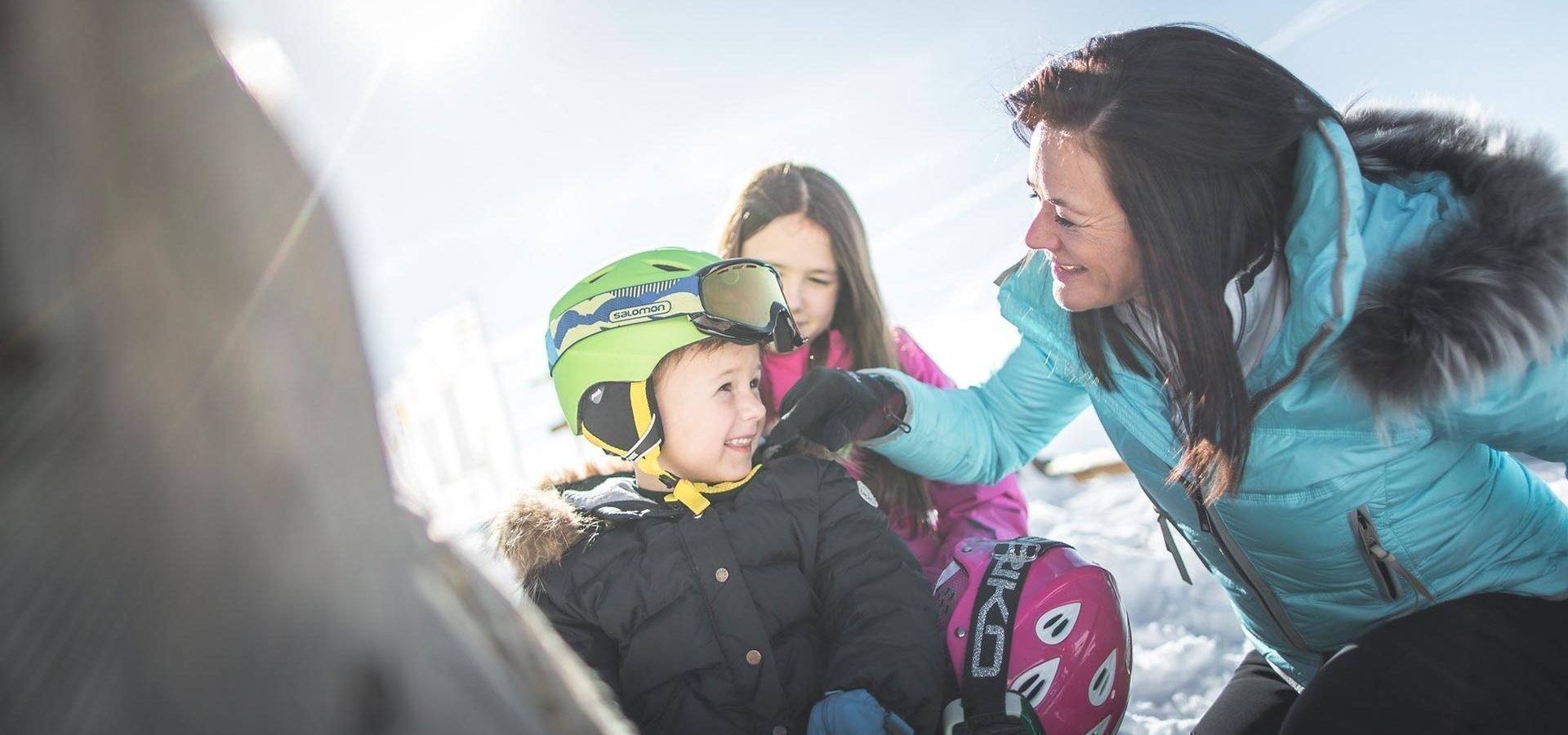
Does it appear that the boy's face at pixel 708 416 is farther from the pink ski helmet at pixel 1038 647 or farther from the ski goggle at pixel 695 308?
the pink ski helmet at pixel 1038 647

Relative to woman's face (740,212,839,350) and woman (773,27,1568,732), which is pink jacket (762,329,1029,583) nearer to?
woman's face (740,212,839,350)

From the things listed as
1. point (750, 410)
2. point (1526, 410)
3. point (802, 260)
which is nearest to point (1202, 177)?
point (1526, 410)

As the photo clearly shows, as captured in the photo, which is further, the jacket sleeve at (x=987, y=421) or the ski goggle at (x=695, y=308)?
the jacket sleeve at (x=987, y=421)

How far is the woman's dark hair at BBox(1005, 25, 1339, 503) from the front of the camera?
65.8 inches

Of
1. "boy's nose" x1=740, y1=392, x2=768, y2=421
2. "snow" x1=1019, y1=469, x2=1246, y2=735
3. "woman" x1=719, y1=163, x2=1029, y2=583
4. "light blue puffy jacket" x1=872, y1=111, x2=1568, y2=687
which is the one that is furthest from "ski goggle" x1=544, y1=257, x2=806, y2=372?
"snow" x1=1019, y1=469, x2=1246, y2=735

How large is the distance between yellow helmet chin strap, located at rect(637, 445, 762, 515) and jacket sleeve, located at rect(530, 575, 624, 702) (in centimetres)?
34

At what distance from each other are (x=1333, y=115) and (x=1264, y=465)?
0.75 meters

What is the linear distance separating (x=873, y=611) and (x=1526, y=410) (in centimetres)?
129

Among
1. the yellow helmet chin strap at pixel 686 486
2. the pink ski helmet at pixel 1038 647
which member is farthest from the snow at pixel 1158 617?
the yellow helmet chin strap at pixel 686 486

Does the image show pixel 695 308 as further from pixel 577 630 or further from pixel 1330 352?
pixel 1330 352

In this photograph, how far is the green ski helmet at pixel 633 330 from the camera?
207 cm

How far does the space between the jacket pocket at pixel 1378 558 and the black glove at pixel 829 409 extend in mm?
1084

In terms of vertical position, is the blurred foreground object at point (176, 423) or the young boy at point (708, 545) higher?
the blurred foreground object at point (176, 423)

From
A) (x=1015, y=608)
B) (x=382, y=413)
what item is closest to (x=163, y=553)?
(x=382, y=413)
